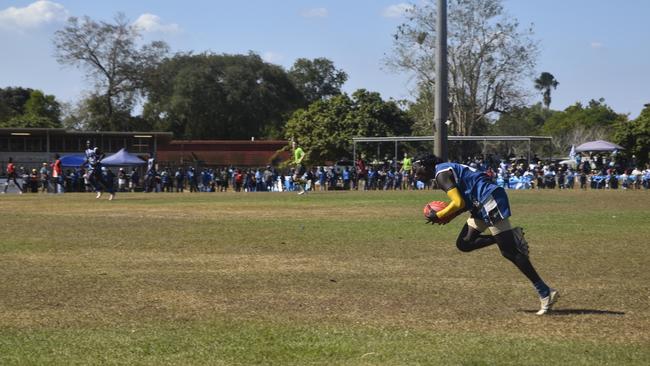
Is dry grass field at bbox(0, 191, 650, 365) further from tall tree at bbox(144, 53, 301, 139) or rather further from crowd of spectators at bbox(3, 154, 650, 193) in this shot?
tall tree at bbox(144, 53, 301, 139)

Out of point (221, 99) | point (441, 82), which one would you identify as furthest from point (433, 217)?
point (221, 99)

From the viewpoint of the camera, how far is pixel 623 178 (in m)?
47.5

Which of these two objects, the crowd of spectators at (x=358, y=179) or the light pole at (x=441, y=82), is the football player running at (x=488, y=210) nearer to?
the light pole at (x=441, y=82)

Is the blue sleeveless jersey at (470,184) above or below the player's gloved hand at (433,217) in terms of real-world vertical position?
above

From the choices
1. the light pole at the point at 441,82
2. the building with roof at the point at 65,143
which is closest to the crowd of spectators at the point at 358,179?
the building with roof at the point at 65,143

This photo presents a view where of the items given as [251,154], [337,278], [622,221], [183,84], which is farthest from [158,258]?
[183,84]

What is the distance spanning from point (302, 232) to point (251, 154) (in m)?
58.4

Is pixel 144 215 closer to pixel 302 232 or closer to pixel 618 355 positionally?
pixel 302 232

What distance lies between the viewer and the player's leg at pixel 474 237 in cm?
961

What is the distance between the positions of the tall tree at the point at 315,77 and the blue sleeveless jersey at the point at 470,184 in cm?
9938

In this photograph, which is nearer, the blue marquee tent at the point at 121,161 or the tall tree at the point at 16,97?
the blue marquee tent at the point at 121,161

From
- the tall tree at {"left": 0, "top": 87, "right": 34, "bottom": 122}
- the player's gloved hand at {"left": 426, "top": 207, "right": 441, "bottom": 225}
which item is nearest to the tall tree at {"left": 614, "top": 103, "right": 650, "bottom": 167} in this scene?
the player's gloved hand at {"left": 426, "top": 207, "right": 441, "bottom": 225}

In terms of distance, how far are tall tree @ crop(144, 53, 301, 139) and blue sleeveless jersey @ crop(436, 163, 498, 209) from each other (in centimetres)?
7989

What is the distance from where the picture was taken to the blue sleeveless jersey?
927 centimetres
